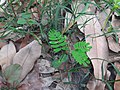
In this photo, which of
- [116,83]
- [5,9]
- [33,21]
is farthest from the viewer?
[5,9]

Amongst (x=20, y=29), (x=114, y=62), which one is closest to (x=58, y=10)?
(x=20, y=29)

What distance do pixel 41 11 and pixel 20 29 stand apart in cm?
16

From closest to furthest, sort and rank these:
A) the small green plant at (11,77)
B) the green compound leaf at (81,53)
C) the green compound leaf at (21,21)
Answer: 1. the green compound leaf at (81,53)
2. the small green plant at (11,77)
3. the green compound leaf at (21,21)

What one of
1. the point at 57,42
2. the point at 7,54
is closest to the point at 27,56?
the point at 7,54

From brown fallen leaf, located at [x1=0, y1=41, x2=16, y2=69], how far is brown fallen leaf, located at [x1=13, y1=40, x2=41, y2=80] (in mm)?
31

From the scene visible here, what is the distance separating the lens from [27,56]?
1.60m

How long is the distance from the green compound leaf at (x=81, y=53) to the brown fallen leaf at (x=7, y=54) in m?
0.37

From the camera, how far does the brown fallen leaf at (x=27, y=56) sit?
1.57 meters

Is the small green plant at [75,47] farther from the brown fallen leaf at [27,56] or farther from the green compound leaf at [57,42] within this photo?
the brown fallen leaf at [27,56]

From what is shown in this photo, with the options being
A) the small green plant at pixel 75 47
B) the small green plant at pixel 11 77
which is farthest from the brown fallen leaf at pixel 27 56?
the small green plant at pixel 75 47

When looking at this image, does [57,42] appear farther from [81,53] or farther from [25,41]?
[25,41]

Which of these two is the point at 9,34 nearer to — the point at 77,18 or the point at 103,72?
the point at 77,18

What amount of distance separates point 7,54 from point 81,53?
432mm

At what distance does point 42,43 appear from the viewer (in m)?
1.69
